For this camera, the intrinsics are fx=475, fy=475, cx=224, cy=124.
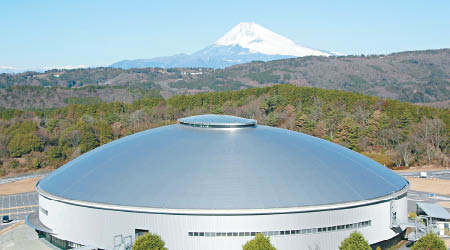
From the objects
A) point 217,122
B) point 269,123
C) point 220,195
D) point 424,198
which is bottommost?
point 424,198

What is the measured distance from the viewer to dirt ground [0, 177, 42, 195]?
63969 millimetres

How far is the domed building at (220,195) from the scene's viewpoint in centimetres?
2786

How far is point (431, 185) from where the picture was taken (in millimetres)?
63531

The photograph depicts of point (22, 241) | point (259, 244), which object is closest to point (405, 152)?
A: point (259, 244)

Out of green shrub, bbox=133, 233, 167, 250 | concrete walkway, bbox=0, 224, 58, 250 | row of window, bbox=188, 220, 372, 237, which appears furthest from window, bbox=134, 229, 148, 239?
concrete walkway, bbox=0, 224, 58, 250

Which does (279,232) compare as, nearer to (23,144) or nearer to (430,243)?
(430,243)

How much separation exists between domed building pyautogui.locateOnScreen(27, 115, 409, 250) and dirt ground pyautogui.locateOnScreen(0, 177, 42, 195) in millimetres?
30400

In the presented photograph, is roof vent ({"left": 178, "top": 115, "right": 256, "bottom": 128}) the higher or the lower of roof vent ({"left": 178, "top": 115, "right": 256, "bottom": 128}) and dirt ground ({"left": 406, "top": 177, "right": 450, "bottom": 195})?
the higher

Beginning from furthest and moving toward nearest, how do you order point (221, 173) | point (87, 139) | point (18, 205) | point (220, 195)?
point (87, 139) → point (18, 205) → point (221, 173) → point (220, 195)

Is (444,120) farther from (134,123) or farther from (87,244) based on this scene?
(87,244)

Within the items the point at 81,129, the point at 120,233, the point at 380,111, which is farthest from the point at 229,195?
the point at 380,111

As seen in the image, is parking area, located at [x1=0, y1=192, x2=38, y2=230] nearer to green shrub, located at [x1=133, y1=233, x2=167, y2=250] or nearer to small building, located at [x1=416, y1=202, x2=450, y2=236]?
green shrub, located at [x1=133, y1=233, x2=167, y2=250]

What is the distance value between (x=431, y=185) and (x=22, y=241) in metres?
51.1

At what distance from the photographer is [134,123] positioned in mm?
108875
